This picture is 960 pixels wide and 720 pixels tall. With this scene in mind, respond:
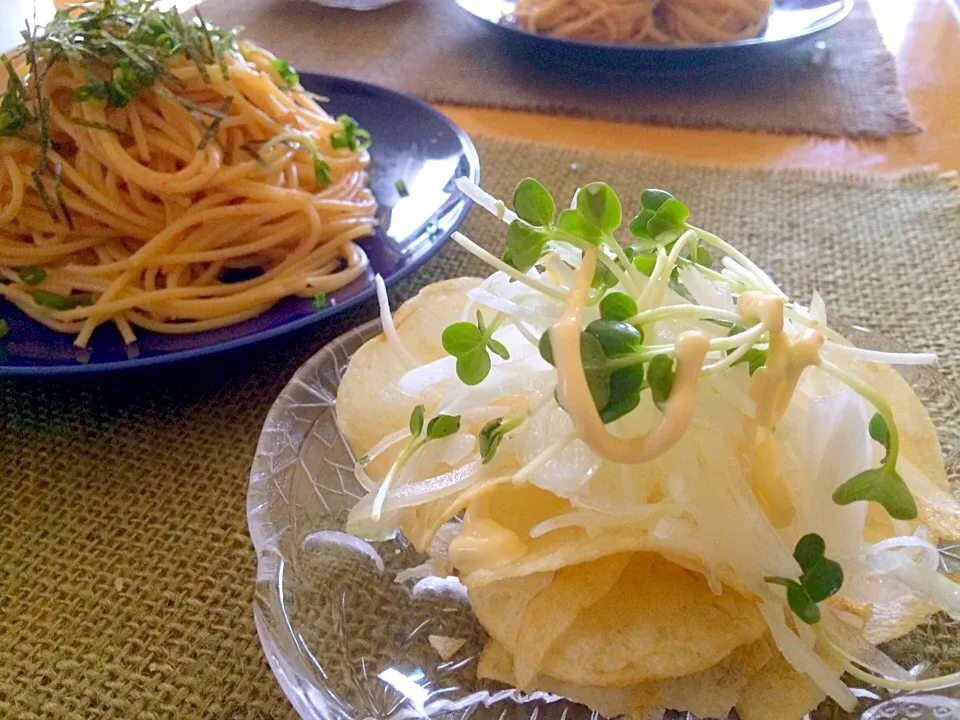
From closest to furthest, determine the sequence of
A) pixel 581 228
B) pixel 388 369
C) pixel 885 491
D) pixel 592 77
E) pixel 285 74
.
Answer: pixel 885 491
pixel 581 228
pixel 388 369
pixel 285 74
pixel 592 77

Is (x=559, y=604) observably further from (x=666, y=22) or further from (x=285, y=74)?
(x=666, y=22)

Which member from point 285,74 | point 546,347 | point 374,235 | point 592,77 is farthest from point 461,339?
point 592,77

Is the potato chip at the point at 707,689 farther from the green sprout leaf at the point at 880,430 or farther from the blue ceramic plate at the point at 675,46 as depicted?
the blue ceramic plate at the point at 675,46

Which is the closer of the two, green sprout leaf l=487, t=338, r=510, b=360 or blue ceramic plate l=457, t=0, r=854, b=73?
green sprout leaf l=487, t=338, r=510, b=360

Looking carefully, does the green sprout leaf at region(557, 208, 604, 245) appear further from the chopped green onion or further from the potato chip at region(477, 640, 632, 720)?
the chopped green onion

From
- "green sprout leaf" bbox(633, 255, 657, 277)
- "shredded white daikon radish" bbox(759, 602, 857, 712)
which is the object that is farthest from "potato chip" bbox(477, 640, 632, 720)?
"green sprout leaf" bbox(633, 255, 657, 277)
